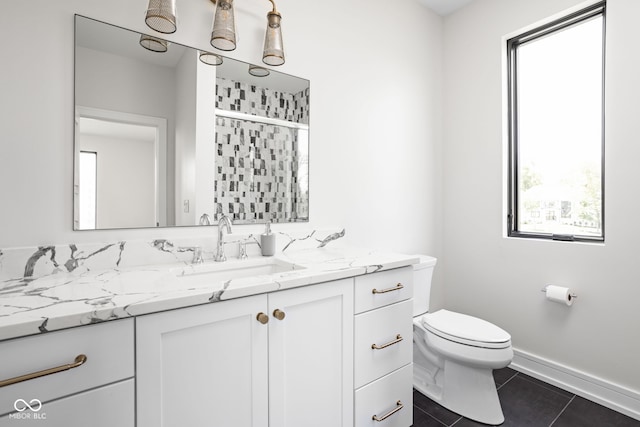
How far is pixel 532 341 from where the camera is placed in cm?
212

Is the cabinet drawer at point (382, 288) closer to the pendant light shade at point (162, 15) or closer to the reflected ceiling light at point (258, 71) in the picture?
the reflected ceiling light at point (258, 71)

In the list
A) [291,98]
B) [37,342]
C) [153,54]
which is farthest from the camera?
[291,98]

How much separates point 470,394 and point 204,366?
1479 millimetres

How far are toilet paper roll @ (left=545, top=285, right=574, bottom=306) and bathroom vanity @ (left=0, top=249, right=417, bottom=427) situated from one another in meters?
1.06

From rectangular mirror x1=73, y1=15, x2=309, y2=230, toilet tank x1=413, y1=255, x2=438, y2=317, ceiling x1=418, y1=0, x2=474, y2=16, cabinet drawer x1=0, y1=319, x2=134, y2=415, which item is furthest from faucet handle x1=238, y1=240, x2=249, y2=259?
ceiling x1=418, y1=0, x2=474, y2=16

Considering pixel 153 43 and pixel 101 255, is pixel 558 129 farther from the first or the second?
pixel 101 255

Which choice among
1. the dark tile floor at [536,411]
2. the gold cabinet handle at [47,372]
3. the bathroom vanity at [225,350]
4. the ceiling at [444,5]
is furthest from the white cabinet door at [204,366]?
the ceiling at [444,5]

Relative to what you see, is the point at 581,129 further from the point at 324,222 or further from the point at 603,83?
the point at 324,222

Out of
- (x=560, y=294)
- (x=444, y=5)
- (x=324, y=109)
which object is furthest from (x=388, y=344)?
(x=444, y=5)

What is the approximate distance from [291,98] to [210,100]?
462 millimetres

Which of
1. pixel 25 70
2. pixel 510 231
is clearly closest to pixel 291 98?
pixel 25 70

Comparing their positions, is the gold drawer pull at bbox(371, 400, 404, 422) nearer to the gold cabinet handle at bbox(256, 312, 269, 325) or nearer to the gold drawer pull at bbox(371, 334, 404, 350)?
the gold drawer pull at bbox(371, 334, 404, 350)

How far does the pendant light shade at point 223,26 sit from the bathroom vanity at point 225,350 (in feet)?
3.26

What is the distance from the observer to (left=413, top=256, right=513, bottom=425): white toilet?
62.9 inches
